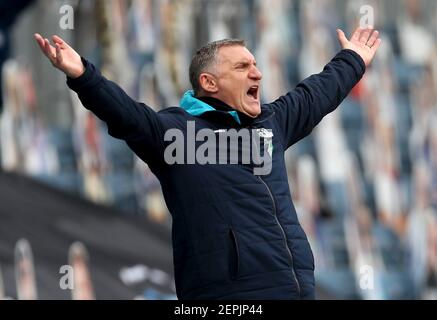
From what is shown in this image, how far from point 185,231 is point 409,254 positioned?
7.52m

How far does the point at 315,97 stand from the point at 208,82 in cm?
44

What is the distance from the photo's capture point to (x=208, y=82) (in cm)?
433

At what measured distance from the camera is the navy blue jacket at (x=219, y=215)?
4078 millimetres

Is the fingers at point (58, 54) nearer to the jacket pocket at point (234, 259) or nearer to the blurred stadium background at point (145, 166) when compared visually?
the jacket pocket at point (234, 259)

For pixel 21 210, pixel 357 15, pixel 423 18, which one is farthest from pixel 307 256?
pixel 423 18

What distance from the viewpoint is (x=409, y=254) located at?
11406mm

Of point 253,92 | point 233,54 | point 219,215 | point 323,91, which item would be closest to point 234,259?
point 219,215

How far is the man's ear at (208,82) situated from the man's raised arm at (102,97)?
0.27 meters

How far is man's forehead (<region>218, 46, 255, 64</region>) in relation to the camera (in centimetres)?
430

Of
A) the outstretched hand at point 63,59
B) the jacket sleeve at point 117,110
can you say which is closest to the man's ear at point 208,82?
the jacket sleeve at point 117,110

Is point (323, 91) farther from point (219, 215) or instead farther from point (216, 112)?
point (219, 215)

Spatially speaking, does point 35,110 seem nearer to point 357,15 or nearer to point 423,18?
point 357,15

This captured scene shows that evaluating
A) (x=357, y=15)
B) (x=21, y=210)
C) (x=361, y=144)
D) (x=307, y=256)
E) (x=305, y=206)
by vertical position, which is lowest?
(x=307, y=256)
